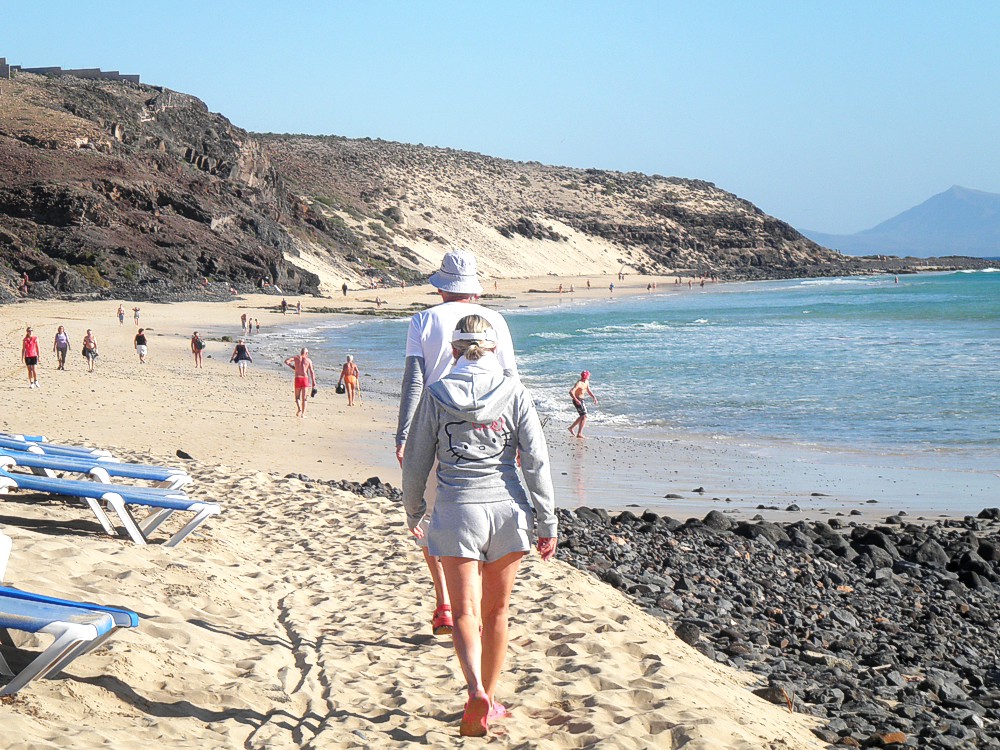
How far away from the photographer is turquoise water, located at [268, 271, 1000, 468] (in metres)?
18.1

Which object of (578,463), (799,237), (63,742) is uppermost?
(799,237)

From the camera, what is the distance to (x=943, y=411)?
64.0ft

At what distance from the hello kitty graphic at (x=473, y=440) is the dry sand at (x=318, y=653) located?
1166mm

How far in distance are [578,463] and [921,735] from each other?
949 centimetres

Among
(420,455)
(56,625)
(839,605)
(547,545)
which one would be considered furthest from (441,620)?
(839,605)

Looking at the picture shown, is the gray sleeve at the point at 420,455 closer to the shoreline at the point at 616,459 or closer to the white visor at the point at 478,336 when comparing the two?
the white visor at the point at 478,336

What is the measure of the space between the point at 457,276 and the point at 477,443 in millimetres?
1151

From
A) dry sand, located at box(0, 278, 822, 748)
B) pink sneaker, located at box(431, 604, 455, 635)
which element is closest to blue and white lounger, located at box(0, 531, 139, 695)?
dry sand, located at box(0, 278, 822, 748)

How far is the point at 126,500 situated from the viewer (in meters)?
6.48

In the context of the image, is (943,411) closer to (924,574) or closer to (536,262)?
(924,574)

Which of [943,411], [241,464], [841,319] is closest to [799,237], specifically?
[841,319]

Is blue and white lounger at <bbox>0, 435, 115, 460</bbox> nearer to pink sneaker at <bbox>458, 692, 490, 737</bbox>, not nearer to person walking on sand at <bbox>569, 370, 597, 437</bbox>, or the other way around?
pink sneaker at <bbox>458, 692, 490, 737</bbox>

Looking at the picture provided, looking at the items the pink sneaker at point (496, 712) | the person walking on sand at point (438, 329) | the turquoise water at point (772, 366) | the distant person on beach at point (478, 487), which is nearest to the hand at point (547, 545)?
the distant person on beach at point (478, 487)

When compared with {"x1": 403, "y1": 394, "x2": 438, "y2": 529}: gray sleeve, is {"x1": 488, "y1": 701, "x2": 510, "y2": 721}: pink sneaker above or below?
below
